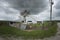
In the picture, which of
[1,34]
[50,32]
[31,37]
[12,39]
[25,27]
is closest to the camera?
[12,39]

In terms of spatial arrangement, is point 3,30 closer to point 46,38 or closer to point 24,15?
point 46,38

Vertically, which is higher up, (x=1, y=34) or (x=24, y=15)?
(x=24, y=15)

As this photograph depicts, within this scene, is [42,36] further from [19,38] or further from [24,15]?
[24,15]

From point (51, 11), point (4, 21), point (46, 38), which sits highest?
point (51, 11)

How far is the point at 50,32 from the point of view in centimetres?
1853

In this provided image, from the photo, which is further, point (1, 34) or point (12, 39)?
point (1, 34)

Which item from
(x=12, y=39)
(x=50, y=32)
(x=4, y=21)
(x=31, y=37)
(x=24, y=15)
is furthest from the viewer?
(x=24, y=15)

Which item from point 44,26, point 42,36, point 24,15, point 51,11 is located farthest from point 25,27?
point 24,15

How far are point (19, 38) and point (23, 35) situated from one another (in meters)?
1.19

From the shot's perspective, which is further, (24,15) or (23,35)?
(24,15)

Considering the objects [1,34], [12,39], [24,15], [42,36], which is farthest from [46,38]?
[24,15]

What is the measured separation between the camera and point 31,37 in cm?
1620

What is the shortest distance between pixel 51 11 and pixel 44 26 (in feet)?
11.3

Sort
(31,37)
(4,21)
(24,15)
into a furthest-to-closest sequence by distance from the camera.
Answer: (24,15)
(4,21)
(31,37)
